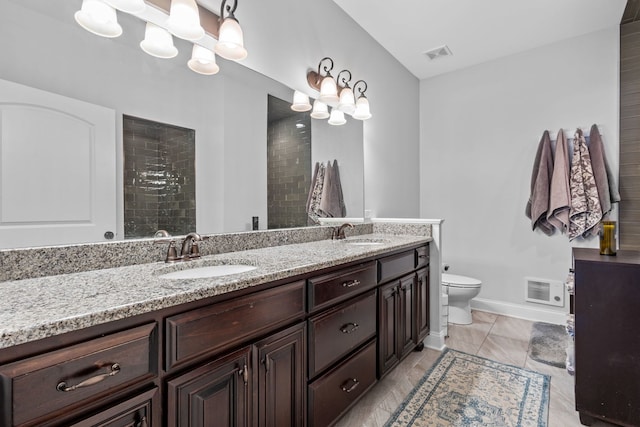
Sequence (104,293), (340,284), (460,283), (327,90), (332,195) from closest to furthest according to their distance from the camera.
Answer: (104,293) → (340,284) → (327,90) → (332,195) → (460,283)

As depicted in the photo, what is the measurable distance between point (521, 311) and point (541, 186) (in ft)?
4.04

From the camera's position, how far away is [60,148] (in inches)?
42.0

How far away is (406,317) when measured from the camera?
2049 mm

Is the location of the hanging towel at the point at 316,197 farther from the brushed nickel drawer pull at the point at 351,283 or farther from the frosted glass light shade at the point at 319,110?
the brushed nickel drawer pull at the point at 351,283

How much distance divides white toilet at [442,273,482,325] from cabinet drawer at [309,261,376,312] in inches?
54.3

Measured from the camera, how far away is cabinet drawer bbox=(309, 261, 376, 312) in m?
1.29

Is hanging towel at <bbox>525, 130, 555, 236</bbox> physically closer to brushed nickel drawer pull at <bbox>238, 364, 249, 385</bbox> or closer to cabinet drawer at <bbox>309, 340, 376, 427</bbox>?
cabinet drawer at <bbox>309, 340, 376, 427</bbox>

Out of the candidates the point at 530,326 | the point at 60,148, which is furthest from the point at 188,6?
the point at 530,326

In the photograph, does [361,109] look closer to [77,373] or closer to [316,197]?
[316,197]

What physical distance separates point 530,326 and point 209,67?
330 cm

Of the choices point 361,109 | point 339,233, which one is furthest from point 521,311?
point 361,109

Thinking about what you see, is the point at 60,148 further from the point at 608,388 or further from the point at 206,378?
the point at 608,388

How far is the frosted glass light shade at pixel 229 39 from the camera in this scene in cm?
146

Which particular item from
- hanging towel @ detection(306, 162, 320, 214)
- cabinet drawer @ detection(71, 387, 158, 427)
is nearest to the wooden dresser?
hanging towel @ detection(306, 162, 320, 214)
